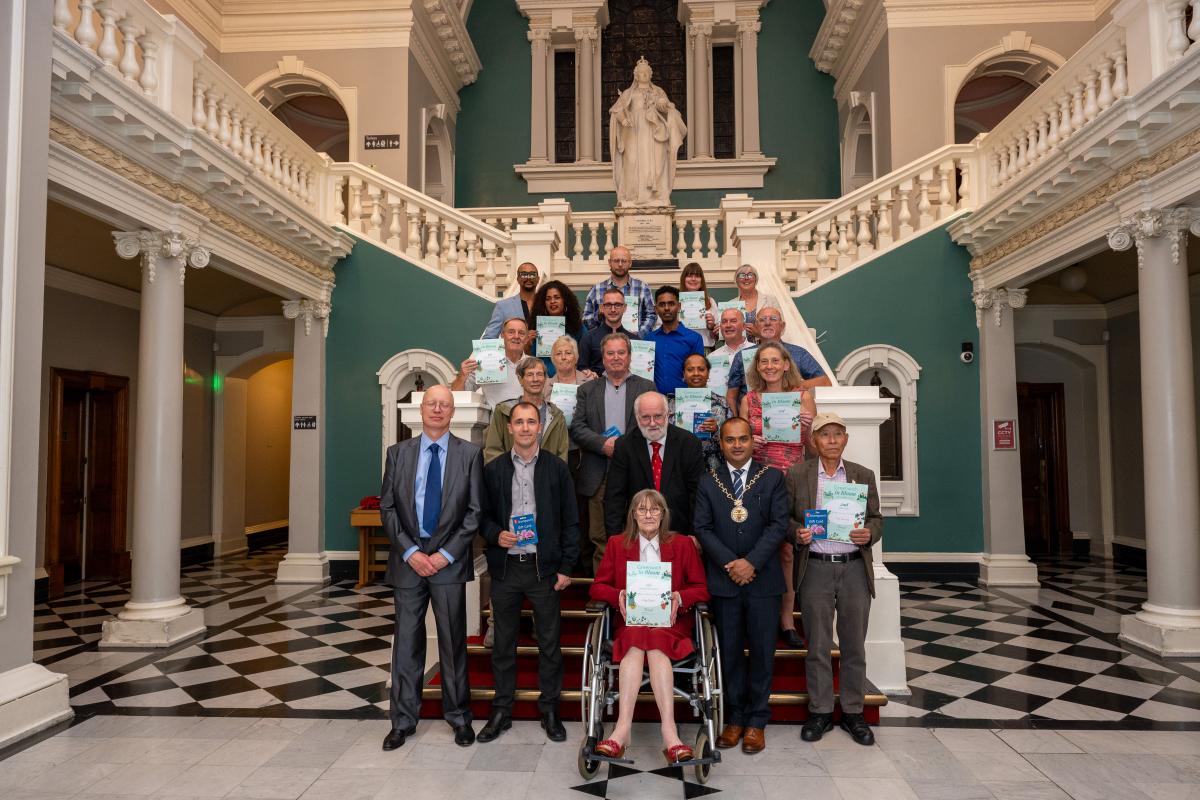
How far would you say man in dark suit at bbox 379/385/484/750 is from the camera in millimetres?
4090

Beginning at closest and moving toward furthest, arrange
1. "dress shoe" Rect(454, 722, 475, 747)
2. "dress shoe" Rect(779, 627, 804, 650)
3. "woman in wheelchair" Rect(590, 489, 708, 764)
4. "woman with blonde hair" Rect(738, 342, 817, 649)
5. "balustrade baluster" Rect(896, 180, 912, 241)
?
1. "woman in wheelchair" Rect(590, 489, 708, 764)
2. "dress shoe" Rect(454, 722, 475, 747)
3. "woman with blonde hair" Rect(738, 342, 817, 649)
4. "dress shoe" Rect(779, 627, 804, 650)
5. "balustrade baluster" Rect(896, 180, 912, 241)

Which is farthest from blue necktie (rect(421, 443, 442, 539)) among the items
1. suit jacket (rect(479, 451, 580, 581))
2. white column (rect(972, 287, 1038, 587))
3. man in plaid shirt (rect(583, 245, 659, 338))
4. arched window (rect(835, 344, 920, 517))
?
white column (rect(972, 287, 1038, 587))

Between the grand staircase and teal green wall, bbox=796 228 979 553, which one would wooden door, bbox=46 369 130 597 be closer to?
the grand staircase

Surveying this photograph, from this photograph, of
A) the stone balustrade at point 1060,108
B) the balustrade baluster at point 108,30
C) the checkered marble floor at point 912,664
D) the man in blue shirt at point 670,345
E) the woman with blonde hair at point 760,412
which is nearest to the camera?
the woman with blonde hair at point 760,412

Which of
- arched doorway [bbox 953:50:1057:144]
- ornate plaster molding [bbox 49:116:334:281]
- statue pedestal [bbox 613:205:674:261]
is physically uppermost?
arched doorway [bbox 953:50:1057:144]

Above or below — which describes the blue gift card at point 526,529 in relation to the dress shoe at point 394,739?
above

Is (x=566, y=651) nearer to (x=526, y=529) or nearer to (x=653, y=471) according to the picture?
(x=526, y=529)

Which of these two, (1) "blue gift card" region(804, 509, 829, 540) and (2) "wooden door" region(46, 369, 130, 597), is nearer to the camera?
(1) "blue gift card" region(804, 509, 829, 540)

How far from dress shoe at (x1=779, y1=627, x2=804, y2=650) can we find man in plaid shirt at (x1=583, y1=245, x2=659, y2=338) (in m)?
2.37

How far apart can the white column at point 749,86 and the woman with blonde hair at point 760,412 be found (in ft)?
33.4

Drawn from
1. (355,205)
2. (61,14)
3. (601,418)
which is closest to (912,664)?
(601,418)

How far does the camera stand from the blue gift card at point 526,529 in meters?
3.96

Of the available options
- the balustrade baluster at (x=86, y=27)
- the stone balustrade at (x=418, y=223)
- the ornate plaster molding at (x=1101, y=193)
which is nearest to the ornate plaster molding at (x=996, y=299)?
the ornate plaster molding at (x=1101, y=193)

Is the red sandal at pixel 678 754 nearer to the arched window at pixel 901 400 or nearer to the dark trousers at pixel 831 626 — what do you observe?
the dark trousers at pixel 831 626
